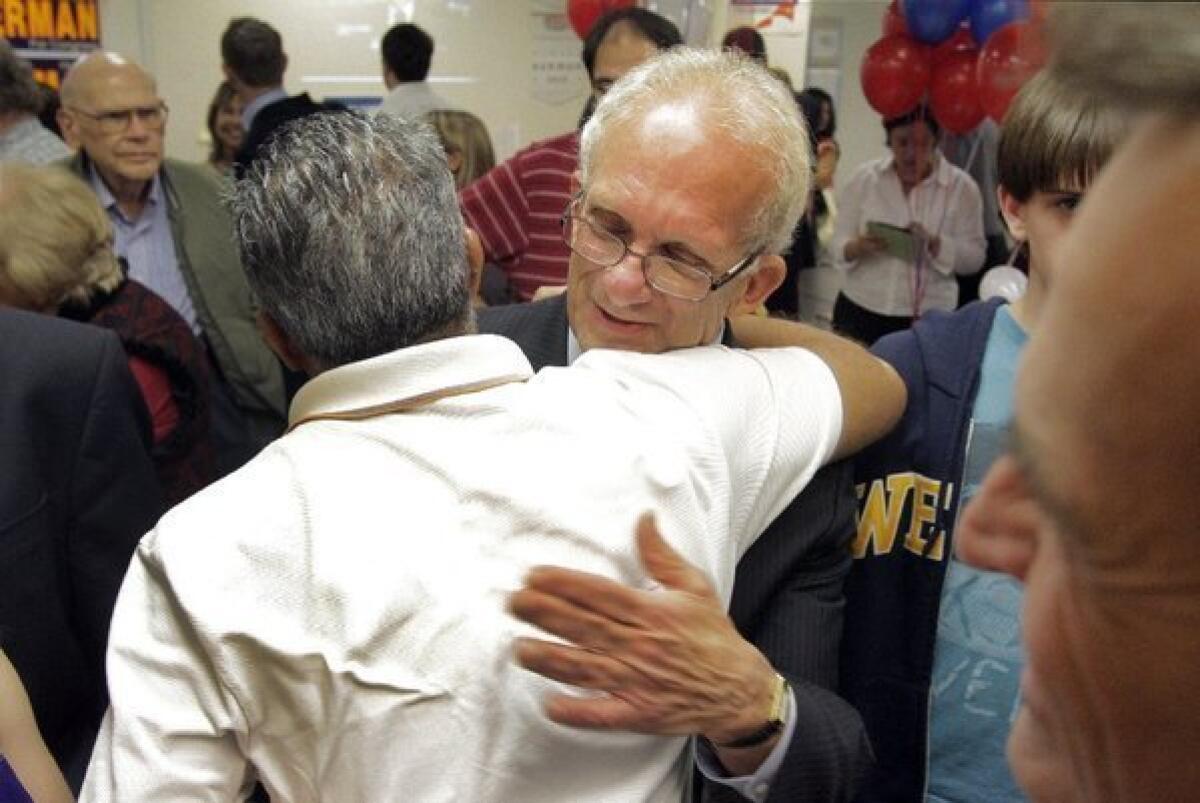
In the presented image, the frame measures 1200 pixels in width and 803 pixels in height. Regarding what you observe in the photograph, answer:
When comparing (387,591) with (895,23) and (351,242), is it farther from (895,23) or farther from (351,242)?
(895,23)

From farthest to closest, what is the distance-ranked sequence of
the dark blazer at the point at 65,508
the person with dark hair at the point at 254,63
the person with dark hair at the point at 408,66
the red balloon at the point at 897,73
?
the person with dark hair at the point at 408,66 → the person with dark hair at the point at 254,63 → the red balloon at the point at 897,73 → the dark blazer at the point at 65,508

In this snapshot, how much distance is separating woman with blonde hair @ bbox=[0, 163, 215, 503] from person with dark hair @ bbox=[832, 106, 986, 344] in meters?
2.86

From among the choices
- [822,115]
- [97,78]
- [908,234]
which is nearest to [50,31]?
[97,78]

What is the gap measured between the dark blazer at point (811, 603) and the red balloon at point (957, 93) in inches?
120

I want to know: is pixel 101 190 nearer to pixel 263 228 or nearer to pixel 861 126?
pixel 263 228

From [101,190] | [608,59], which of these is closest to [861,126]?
[608,59]

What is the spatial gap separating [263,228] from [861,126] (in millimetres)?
5601

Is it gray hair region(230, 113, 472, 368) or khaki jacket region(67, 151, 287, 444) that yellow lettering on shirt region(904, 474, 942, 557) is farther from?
khaki jacket region(67, 151, 287, 444)

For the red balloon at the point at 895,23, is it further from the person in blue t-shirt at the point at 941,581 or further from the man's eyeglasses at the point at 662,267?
the man's eyeglasses at the point at 662,267

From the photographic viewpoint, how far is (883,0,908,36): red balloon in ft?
13.9

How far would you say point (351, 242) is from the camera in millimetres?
1025

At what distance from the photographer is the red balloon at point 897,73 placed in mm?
4203

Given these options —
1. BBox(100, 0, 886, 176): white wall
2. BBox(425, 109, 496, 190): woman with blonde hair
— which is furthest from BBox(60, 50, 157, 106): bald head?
BBox(100, 0, 886, 176): white wall

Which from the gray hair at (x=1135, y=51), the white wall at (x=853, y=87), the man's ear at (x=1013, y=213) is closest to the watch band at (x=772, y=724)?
the man's ear at (x=1013, y=213)
